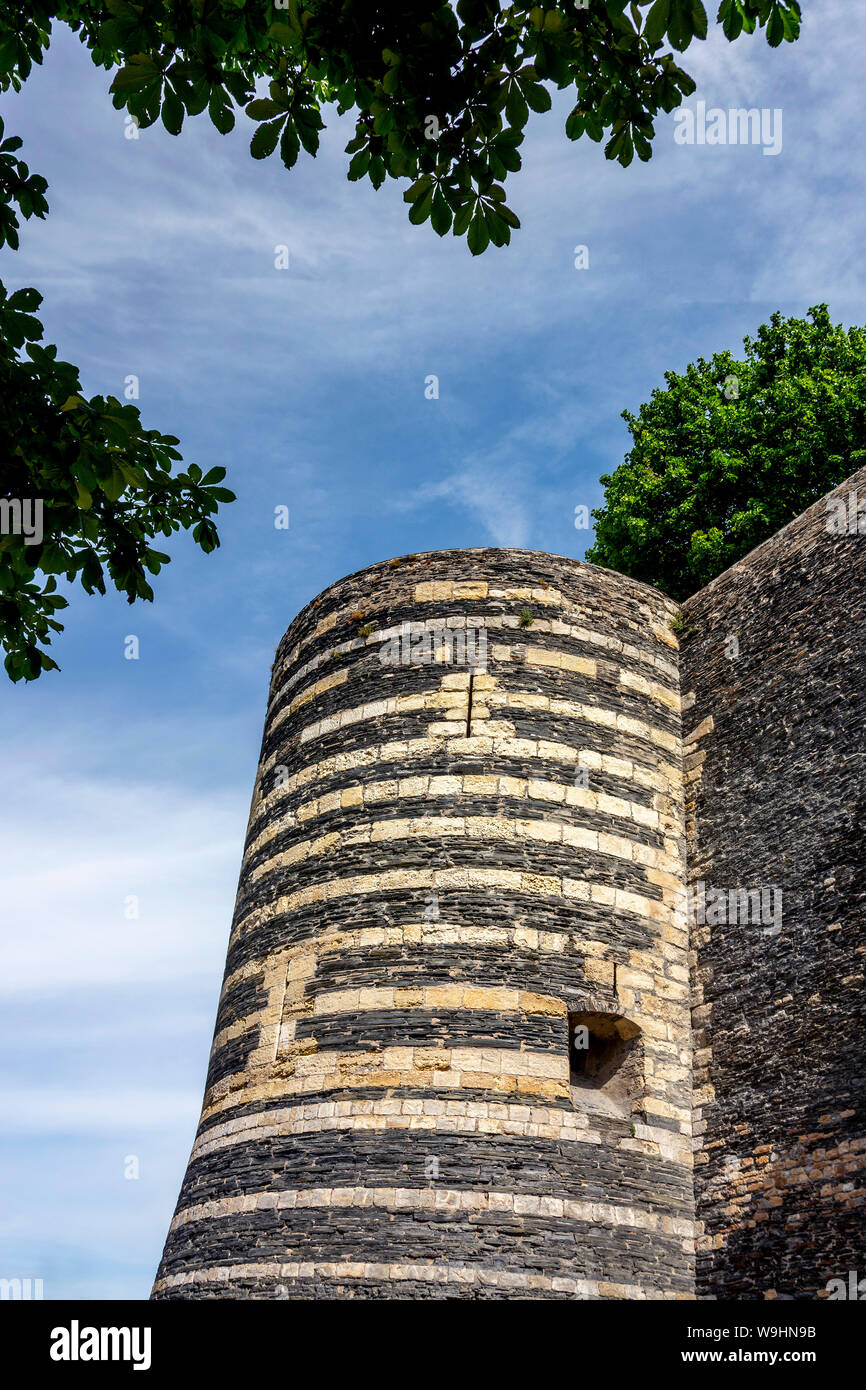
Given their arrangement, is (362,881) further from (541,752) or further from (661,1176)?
(661,1176)

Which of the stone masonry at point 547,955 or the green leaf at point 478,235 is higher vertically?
the green leaf at point 478,235

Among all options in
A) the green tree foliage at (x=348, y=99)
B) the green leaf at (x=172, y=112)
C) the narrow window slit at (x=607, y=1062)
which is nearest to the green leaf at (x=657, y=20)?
the green tree foliage at (x=348, y=99)

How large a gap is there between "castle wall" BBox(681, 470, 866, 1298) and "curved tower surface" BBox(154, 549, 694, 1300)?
0.37 metres

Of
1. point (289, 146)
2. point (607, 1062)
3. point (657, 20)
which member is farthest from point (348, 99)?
point (607, 1062)

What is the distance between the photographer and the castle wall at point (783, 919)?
8414mm

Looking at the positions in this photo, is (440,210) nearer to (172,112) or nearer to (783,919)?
(172,112)

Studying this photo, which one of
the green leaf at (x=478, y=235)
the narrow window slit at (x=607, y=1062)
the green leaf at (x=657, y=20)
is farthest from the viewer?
the narrow window slit at (x=607, y=1062)

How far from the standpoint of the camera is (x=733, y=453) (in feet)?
60.5

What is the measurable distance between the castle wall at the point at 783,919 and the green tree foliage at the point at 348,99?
6.27 metres

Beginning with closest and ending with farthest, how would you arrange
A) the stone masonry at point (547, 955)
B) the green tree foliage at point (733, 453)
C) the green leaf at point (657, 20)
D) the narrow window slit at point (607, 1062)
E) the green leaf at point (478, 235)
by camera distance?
the green leaf at point (657, 20) < the green leaf at point (478, 235) < the stone masonry at point (547, 955) < the narrow window slit at point (607, 1062) < the green tree foliage at point (733, 453)

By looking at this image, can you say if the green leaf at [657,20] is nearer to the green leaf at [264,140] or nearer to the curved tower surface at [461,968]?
the green leaf at [264,140]

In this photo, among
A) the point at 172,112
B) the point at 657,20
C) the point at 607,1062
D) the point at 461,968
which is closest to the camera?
the point at 657,20

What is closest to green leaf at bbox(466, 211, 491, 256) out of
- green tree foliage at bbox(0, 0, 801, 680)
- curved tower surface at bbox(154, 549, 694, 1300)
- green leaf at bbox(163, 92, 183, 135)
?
green tree foliage at bbox(0, 0, 801, 680)

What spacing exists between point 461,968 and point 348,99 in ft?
23.4
